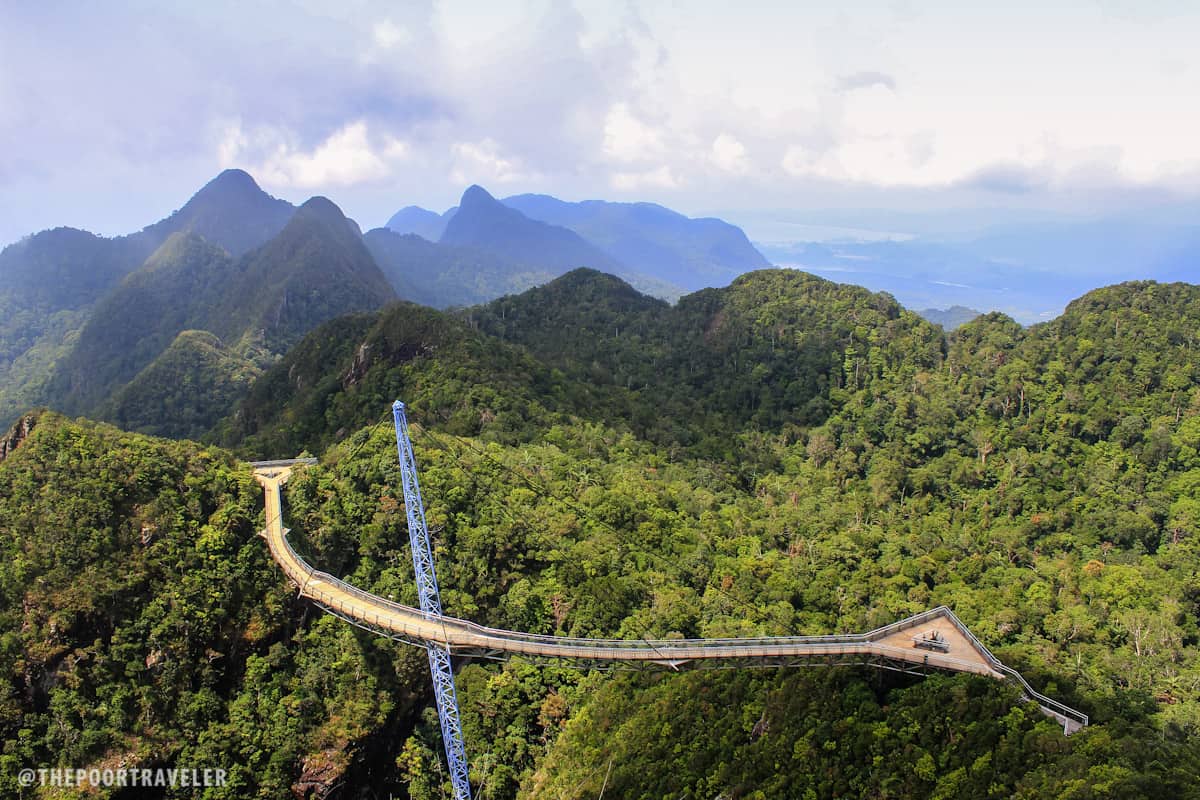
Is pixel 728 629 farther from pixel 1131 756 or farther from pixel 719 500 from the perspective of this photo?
pixel 719 500

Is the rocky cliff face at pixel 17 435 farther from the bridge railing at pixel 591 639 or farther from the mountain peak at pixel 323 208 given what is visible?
the mountain peak at pixel 323 208

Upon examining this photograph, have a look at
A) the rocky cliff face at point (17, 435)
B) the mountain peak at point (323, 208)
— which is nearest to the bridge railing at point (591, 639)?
the rocky cliff face at point (17, 435)

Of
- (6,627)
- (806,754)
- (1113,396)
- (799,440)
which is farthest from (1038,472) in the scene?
(6,627)

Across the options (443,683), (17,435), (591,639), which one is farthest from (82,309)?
(591,639)

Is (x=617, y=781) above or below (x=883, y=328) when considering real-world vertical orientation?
below

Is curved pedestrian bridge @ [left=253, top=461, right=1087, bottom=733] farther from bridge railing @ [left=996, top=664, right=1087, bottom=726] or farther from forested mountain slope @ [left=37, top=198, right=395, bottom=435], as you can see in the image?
forested mountain slope @ [left=37, top=198, right=395, bottom=435]
